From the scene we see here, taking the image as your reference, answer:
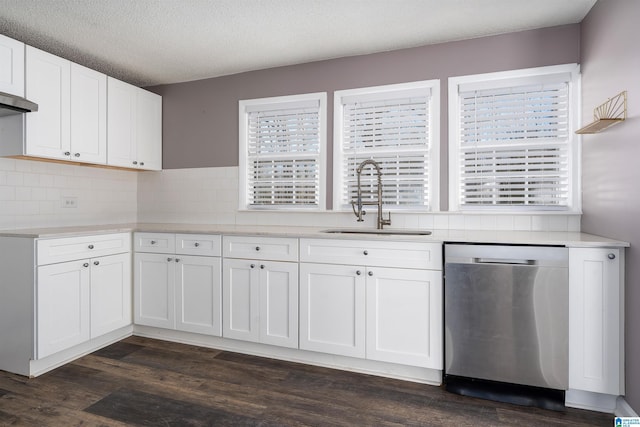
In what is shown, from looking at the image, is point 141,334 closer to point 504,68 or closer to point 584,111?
point 504,68

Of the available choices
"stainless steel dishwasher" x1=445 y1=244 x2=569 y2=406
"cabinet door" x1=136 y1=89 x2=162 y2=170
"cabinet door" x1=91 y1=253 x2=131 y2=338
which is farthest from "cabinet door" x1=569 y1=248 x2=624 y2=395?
"cabinet door" x1=136 y1=89 x2=162 y2=170

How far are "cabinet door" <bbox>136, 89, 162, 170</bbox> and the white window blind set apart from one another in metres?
2.96

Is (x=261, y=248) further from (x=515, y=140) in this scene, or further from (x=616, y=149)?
(x=616, y=149)

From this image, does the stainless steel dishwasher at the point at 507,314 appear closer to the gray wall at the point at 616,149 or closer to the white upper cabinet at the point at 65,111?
the gray wall at the point at 616,149

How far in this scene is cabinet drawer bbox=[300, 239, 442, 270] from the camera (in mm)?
2393

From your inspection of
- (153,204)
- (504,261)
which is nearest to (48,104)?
(153,204)

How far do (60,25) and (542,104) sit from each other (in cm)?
360

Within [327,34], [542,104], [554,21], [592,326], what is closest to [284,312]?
[592,326]

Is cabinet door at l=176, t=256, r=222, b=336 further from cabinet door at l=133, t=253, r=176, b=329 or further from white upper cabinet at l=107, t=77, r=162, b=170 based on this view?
white upper cabinet at l=107, t=77, r=162, b=170

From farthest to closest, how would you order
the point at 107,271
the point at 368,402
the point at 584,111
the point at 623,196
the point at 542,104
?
the point at 107,271, the point at 542,104, the point at 584,111, the point at 368,402, the point at 623,196

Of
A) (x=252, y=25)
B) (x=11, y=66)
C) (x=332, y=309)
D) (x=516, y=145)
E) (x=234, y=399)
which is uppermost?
(x=252, y=25)

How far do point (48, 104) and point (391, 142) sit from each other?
106 inches

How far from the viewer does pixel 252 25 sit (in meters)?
2.74

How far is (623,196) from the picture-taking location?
6.72 feet
